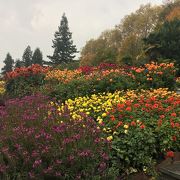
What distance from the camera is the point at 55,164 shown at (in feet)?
15.0

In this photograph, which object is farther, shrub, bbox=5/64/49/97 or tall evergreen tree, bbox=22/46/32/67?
tall evergreen tree, bbox=22/46/32/67

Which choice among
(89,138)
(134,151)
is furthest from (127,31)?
(89,138)

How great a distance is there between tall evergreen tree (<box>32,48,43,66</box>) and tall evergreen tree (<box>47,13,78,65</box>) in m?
3.54

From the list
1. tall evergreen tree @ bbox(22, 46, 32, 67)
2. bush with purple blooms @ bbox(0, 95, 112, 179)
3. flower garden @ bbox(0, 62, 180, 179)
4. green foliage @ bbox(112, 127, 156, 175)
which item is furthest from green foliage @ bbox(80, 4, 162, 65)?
bush with purple blooms @ bbox(0, 95, 112, 179)

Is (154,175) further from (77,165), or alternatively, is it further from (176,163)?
(77,165)

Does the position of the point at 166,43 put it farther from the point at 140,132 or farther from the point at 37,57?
the point at 37,57

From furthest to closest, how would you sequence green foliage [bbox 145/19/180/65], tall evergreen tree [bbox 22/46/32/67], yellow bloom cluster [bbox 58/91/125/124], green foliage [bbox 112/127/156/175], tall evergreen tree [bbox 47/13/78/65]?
tall evergreen tree [bbox 22/46/32/67] < tall evergreen tree [bbox 47/13/78/65] < green foliage [bbox 145/19/180/65] < yellow bloom cluster [bbox 58/91/125/124] < green foliage [bbox 112/127/156/175]

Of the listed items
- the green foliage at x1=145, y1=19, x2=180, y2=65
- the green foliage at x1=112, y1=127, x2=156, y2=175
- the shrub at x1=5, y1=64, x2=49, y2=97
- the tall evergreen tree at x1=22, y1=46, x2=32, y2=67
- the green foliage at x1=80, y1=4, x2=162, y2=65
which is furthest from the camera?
the tall evergreen tree at x1=22, y1=46, x2=32, y2=67

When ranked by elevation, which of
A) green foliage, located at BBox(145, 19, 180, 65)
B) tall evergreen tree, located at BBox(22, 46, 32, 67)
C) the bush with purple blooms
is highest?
tall evergreen tree, located at BBox(22, 46, 32, 67)

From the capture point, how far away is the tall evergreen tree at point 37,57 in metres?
71.4

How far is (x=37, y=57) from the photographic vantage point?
72.4m

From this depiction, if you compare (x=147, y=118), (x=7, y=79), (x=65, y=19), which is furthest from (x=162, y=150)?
(x=65, y=19)

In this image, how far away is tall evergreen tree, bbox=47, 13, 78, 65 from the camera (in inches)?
2629

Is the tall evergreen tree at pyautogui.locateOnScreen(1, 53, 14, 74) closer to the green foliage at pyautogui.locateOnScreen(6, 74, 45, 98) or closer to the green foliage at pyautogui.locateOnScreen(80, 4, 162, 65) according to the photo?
the green foliage at pyautogui.locateOnScreen(80, 4, 162, 65)
